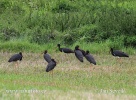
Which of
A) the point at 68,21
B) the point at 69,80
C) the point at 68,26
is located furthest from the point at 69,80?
the point at 68,21

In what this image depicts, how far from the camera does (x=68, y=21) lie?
27.9m

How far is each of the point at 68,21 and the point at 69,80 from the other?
1261cm

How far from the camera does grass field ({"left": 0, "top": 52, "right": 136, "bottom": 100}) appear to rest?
12.3m

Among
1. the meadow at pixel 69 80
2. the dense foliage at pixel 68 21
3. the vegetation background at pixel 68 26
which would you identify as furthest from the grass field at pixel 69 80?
the dense foliage at pixel 68 21

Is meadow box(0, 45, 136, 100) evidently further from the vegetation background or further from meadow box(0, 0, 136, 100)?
the vegetation background

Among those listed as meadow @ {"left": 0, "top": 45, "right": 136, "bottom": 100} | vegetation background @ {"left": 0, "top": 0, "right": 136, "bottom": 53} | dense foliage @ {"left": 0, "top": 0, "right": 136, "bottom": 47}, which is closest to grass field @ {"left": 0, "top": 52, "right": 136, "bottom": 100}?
meadow @ {"left": 0, "top": 45, "right": 136, "bottom": 100}

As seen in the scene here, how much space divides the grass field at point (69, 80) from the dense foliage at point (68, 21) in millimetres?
4930

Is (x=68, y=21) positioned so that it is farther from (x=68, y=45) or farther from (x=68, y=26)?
(x=68, y=45)

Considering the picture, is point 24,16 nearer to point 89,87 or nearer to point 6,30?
point 6,30

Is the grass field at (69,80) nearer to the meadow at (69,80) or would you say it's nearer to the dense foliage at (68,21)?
the meadow at (69,80)

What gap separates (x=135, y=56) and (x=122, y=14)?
4.81 meters

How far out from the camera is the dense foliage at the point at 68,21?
26500 millimetres

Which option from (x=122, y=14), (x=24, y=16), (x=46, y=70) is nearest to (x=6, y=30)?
(x=24, y=16)

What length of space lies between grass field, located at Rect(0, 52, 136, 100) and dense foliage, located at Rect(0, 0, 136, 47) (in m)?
4.93
